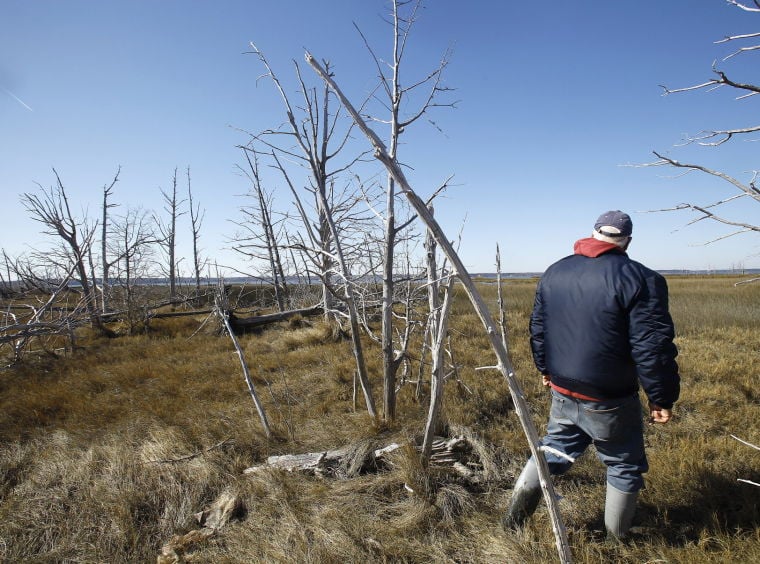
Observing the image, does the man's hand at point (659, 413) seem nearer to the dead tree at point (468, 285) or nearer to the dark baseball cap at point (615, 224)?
the dead tree at point (468, 285)

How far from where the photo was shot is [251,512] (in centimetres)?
276

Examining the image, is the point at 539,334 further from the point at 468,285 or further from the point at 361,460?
the point at 361,460

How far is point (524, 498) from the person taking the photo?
7.01ft

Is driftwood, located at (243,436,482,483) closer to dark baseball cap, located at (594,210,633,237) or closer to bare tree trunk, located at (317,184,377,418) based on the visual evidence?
bare tree trunk, located at (317,184,377,418)

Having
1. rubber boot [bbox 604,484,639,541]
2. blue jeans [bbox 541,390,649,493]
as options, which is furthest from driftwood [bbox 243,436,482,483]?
blue jeans [bbox 541,390,649,493]

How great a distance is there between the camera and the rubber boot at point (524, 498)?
2076 millimetres

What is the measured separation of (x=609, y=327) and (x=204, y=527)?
3.35 m

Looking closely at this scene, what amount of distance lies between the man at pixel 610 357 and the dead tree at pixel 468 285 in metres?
0.60

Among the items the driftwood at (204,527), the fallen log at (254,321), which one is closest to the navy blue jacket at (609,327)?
the driftwood at (204,527)

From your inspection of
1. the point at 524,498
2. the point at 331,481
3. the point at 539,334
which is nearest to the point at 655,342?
the point at 539,334

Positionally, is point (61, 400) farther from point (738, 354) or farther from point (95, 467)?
point (738, 354)

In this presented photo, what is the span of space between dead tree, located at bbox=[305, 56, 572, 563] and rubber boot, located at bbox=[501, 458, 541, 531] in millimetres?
580

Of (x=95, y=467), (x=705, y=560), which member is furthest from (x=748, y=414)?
(x=95, y=467)

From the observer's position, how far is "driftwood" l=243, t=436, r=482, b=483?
3.00 metres
